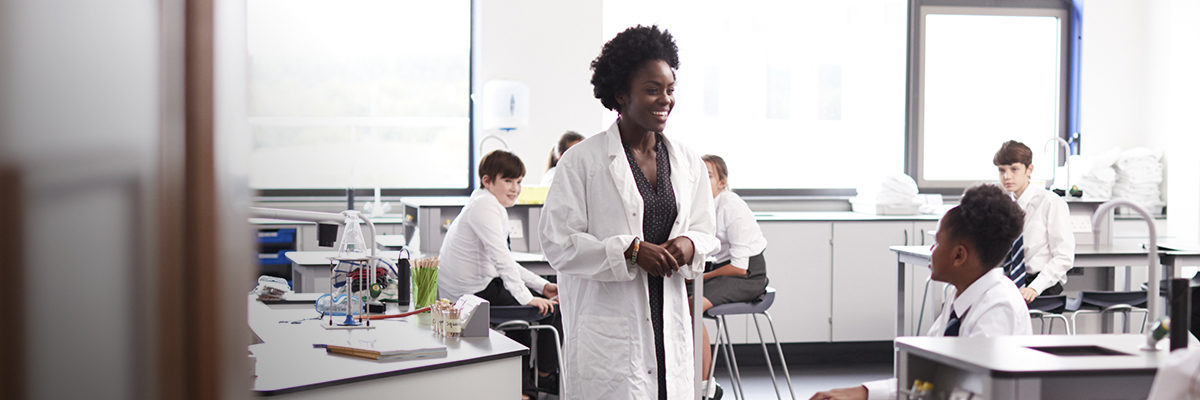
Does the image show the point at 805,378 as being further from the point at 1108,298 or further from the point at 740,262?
the point at 1108,298

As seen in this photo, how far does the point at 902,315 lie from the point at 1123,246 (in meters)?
1.15

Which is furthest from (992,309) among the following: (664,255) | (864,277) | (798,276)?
(864,277)

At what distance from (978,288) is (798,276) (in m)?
3.53

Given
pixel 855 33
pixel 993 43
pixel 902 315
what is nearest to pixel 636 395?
pixel 902 315

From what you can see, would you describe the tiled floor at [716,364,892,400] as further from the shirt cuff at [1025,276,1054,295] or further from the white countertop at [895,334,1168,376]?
the white countertop at [895,334,1168,376]

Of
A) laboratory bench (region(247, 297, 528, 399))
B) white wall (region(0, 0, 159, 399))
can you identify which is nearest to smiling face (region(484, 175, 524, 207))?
laboratory bench (region(247, 297, 528, 399))

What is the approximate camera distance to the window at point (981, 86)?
6.34 meters

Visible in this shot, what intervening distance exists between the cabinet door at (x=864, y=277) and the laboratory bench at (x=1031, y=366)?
383 centimetres

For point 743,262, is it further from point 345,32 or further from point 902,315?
point 345,32

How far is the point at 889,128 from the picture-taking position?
637 centimetres

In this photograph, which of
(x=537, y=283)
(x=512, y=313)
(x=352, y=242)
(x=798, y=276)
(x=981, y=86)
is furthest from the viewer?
(x=981, y=86)

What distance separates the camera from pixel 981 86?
6406mm

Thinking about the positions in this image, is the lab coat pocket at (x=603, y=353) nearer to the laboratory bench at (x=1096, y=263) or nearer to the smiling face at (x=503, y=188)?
the smiling face at (x=503, y=188)

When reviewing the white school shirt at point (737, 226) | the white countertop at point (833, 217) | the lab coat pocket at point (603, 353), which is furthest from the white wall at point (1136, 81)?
the lab coat pocket at point (603, 353)
